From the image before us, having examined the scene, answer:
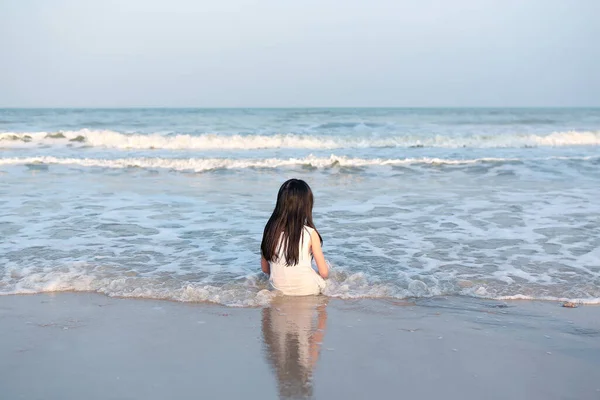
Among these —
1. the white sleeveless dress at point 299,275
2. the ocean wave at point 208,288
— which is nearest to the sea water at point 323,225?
the ocean wave at point 208,288

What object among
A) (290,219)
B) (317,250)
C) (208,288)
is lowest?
(208,288)

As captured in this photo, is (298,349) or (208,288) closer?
(298,349)

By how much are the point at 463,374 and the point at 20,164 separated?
14426mm

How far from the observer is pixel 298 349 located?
4.00 meters

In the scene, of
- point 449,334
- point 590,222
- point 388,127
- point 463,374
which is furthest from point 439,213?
point 388,127

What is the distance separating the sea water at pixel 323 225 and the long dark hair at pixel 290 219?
454 mm

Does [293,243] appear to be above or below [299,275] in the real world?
above

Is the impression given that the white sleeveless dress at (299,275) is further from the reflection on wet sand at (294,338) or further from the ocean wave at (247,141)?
the ocean wave at (247,141)

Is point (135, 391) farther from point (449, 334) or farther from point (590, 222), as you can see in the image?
point (590, 222)

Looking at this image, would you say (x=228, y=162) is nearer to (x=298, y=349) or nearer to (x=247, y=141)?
(x=247, y=141)

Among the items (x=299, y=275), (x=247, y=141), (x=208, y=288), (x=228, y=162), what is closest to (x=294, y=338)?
(x=299, y=275)

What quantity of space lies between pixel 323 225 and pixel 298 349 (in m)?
4.25

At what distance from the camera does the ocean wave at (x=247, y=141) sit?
22.3 metres

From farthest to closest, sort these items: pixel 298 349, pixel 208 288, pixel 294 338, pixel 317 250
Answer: pixel 208 288
pixel 317 250
pixel 294 338
pixel 298 349
